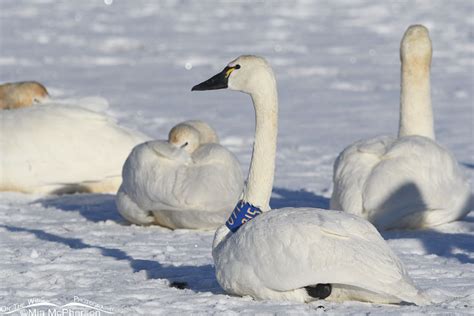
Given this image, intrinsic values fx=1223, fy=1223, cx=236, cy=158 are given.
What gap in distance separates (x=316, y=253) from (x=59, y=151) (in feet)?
13.9

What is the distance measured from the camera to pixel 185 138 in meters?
7.29

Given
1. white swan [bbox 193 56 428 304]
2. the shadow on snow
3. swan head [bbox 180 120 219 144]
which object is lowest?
the shadow on snow

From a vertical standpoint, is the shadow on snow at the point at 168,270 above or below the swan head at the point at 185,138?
below

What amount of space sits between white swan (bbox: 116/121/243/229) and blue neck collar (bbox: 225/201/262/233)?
1.48 metres

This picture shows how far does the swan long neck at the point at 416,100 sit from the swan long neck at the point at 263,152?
8.13 ft

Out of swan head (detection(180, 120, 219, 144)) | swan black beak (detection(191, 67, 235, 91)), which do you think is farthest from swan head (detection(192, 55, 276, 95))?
swan head (detection(180, 120, 219, 144))

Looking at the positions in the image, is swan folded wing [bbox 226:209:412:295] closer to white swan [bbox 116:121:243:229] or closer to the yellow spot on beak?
the yellow spot on beak

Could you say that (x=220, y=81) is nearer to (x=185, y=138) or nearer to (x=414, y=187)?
(x=185, y=138)

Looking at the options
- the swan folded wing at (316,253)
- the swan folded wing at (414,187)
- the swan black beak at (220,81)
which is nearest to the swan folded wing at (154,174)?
the swan folded wing at (414,187)

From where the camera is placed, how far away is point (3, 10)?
21.1 metres

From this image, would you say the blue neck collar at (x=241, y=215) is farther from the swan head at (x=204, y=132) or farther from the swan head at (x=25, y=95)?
the swan head at (x=25, y=95)

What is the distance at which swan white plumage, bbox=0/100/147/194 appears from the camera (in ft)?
28.6

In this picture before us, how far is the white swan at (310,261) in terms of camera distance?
4824 millimetres

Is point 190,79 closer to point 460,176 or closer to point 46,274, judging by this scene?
point 460,176
